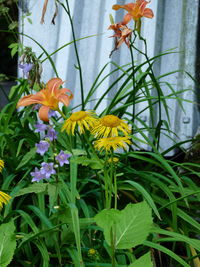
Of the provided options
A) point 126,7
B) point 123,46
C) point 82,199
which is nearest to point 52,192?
point 82,199

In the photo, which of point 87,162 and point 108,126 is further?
point 87,162

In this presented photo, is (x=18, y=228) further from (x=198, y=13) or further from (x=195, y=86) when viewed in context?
(x=198, y=13)

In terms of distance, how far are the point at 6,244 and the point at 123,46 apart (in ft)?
6.27

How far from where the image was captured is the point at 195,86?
9.25 ft

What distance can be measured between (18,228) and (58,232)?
28cm

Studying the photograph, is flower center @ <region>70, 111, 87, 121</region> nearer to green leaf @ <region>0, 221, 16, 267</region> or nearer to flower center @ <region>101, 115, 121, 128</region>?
flower center @ <region>101, 115, 121, 128</region>

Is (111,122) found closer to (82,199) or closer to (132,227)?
(132,227)

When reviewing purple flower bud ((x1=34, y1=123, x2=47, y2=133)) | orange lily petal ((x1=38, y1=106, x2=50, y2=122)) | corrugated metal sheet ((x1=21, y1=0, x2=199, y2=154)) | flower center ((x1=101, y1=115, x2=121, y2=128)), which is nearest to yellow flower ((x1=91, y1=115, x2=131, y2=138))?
flower center ((x1=101, y1=115, x2=121, y2=128))

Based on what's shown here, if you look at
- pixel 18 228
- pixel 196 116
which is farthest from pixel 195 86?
pixel 18 228

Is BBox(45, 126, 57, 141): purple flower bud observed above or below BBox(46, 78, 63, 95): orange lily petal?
below

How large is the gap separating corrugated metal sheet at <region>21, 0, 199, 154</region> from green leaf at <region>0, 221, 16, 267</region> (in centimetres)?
164

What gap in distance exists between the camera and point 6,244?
1.27m

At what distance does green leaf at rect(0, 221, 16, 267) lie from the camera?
1235 millimetres

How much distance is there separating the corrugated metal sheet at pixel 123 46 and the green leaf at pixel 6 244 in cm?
164
